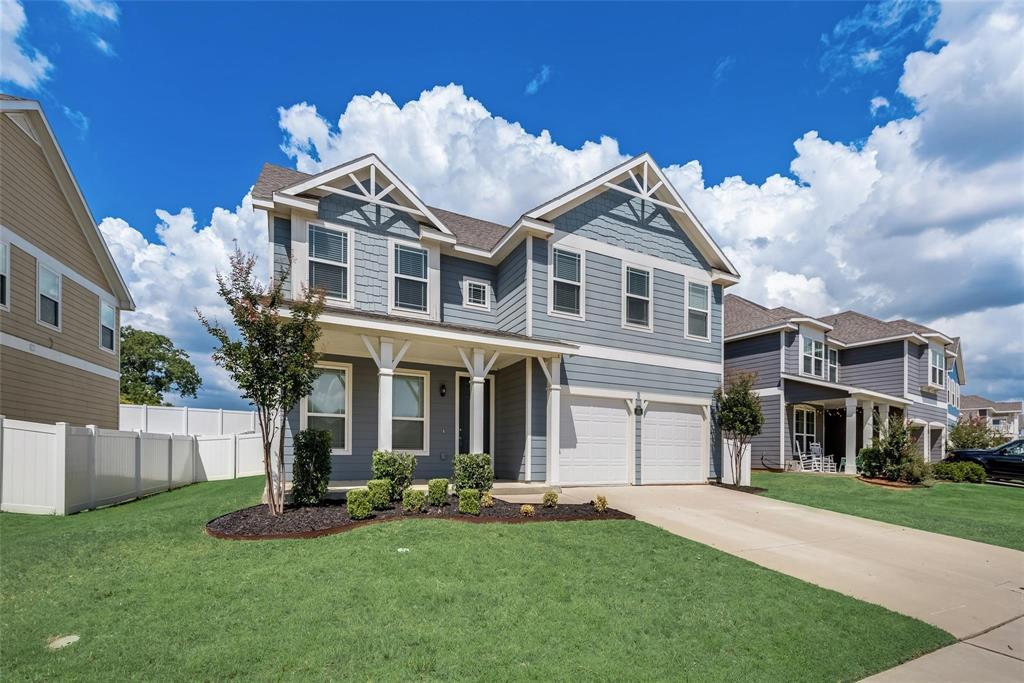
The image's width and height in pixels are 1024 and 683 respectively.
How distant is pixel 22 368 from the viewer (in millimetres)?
12031

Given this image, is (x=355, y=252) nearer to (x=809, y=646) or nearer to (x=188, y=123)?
(x=188, y=123)

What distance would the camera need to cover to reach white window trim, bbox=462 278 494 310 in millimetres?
13664

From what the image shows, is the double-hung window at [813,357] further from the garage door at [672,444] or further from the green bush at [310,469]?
the green bush at [310,469]

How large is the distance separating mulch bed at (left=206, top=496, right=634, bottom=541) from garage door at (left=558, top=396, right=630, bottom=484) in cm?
332

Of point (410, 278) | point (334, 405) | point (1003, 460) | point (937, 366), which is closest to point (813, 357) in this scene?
point (1003, 460)

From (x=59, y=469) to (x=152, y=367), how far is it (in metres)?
36.1

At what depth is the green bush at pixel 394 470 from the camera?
8828 millimetres

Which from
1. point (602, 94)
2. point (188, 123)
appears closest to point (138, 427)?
point (188, 123)

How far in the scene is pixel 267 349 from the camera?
7.85 meters

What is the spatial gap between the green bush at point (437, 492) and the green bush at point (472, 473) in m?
0.99

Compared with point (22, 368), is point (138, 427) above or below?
below

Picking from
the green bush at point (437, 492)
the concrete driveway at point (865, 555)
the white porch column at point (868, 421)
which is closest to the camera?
the concrete driveway at point (865, 555)

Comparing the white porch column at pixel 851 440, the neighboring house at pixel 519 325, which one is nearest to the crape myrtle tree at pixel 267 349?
the neighboring house at pixel 519 325

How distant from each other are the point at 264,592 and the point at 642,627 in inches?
143
